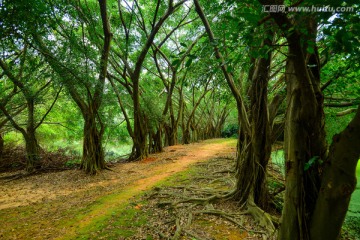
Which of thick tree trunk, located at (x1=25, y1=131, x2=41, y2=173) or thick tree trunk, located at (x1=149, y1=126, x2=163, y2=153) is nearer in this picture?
thick tree trunk, located at (x1=25, y1=131, x2=41, y2=173)

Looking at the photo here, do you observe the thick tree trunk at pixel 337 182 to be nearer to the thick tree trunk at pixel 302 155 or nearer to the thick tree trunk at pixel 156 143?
the thick tree trunk at pixel 302 155

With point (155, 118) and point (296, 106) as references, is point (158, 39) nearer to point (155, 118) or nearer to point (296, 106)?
point (155, 118)

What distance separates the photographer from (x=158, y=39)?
47.9 ft

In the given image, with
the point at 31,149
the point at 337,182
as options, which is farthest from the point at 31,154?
the point at 337,182

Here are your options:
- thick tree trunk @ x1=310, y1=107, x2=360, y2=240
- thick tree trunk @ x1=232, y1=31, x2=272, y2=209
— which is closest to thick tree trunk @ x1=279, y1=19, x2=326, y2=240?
thick tree trunk @ x1=310, y1=107, x2=360, y2=240

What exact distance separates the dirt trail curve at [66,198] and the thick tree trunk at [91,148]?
1.06 ft

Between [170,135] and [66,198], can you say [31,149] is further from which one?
[170,135]

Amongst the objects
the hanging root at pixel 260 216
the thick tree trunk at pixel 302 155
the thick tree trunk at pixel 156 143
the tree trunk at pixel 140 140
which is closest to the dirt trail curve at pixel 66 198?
the tree trunk at pixel 140 140

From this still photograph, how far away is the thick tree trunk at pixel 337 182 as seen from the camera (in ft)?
6.31

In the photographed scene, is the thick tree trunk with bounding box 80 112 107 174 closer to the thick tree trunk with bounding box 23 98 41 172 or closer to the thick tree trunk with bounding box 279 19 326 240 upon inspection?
the thick tree trunk with bounding box 23 98 41 172

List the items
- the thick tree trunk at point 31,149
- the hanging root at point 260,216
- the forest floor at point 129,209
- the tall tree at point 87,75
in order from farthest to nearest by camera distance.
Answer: the thick tree trunk at point 31,149
the tall tree at point 87,75
the hanging root at point 260,216
the forest floor at point 129,209

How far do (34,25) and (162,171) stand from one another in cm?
550

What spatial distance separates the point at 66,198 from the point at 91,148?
2.77 metres

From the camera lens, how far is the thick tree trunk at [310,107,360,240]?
192 centimetres
